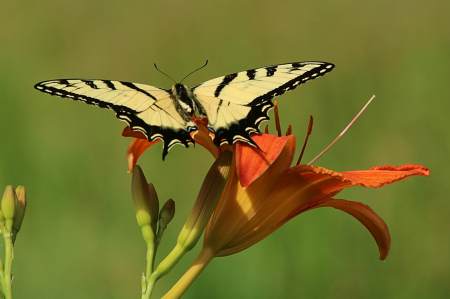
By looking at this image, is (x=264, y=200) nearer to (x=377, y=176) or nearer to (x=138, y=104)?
(x=377, y=176)

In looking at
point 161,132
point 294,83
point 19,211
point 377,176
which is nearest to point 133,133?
point 161,132

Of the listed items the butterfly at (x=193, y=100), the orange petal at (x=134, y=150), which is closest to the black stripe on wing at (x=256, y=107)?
the butterfly at (x=193, y=100)

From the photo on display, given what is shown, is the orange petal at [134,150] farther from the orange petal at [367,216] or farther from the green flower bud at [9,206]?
the orange petal at [367,216]

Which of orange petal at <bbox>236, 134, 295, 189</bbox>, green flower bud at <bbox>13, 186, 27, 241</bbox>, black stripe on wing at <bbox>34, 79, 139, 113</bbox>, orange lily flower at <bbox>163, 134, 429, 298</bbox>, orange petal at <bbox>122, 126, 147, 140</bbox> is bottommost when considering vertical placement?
orange lily flower at <bbox>163, 134, 429, 298</bbox>

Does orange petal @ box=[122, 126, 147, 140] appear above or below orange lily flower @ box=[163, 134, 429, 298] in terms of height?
above

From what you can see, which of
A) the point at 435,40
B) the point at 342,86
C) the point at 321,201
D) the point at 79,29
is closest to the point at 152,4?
the point at 79,29

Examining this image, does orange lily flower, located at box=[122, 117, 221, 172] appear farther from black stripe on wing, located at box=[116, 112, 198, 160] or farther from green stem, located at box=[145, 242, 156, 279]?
green stem, located at box=[145, 242, 156, 279]

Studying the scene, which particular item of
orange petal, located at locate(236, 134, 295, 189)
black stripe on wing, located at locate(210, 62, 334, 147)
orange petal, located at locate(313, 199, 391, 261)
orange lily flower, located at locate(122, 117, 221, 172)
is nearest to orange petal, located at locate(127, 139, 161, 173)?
orange lily flower, located at locate(122, 117, 221, 172)
